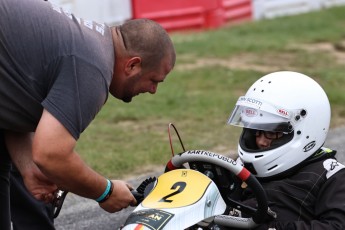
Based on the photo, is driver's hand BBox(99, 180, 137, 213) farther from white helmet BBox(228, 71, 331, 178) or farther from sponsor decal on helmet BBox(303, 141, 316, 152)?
sponsor decal on helmet BBox(303, 141, 316, 152)

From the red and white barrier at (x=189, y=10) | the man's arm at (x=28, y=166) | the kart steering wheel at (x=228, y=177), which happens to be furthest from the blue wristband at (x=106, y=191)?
the red and white barrier at (x=189, y=10)

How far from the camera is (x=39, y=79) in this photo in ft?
11.1

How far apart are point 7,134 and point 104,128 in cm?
425

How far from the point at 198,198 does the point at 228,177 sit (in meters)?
0.32

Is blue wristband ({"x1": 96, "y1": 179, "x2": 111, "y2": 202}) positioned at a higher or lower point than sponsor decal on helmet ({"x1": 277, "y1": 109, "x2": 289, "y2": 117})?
lower

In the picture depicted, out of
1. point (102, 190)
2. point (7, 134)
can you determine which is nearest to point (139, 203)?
point (102, 190)

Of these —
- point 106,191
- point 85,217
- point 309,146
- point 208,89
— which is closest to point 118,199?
point 106,191

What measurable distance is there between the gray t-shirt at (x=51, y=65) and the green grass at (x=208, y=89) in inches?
127

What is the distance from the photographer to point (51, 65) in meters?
3.34

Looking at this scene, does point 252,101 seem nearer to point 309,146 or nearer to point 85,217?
point 309,146

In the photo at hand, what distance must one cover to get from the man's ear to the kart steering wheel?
49cm

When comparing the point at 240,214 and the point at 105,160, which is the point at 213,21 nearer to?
the point at 105,160

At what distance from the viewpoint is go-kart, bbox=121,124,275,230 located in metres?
3.50

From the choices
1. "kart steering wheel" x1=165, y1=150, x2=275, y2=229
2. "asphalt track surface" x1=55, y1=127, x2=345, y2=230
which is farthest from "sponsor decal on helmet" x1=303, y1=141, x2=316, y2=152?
"asphalt track surface" x1=55, y1=127, x2=345, y2=230
